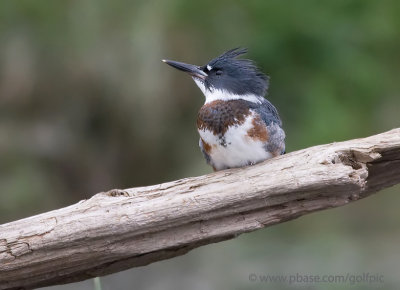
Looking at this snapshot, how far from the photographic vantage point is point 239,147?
3.14 m

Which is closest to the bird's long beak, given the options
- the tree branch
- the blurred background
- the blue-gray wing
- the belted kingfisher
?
the belted kingfisher

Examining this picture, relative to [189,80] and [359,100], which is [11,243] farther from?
[359,100]

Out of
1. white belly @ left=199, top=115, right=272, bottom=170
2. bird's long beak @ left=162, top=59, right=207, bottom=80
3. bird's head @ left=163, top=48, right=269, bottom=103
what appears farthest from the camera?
bird's long beak @ left=162, top=59, right=207, bottom=80

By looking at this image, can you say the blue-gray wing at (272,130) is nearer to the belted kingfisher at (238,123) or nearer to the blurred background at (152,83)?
the belted kingfisher at (238,123)

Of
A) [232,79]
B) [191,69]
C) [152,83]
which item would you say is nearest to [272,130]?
[232,79]

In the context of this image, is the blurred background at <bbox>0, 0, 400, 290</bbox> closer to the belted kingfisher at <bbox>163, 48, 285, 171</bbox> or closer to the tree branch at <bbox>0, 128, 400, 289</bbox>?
the belted kingfisher at <bbox>163, 48, 285, 171</bbox>

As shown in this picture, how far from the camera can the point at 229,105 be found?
3.26m

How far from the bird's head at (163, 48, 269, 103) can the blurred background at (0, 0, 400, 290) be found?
2.40m

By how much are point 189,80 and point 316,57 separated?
1.09m

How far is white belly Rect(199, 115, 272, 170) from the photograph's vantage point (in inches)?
123

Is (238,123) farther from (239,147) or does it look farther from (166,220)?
(166,220)

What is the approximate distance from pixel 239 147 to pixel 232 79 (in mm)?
459

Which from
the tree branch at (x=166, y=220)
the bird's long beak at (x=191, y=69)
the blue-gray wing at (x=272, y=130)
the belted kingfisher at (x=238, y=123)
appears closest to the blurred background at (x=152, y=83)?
the bird's long beak at (x=191, y=69)

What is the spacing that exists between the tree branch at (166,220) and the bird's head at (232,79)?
0.61m
